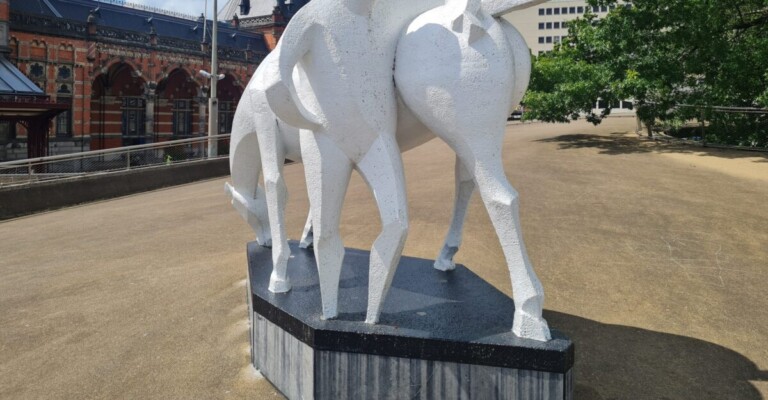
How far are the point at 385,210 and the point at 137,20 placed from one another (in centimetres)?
3964

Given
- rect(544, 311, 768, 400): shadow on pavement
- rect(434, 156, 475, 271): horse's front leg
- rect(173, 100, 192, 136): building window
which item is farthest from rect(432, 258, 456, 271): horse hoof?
rect(173, 100, 192, 136): building window

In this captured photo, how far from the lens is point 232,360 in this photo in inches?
207

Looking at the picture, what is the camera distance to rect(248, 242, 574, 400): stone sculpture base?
3680 mm

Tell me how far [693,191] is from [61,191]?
1518 centimetres

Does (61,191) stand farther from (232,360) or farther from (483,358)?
(483,358)

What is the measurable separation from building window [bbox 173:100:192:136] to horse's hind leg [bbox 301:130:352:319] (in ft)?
117

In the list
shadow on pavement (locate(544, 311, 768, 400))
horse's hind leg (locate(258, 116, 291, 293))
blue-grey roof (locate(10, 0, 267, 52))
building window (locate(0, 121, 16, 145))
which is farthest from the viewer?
blue-grey roof (locate(10, 0, 267, 52))

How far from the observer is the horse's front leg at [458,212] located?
5.36m

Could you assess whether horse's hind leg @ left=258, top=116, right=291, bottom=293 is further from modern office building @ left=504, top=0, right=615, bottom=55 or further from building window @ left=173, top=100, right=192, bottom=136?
modern office building @ left=504, top=0, right=615, bottom=55

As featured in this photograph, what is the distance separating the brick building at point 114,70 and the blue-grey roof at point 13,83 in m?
0.97

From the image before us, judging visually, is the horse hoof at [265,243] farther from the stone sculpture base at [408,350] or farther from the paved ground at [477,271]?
the stone sculpture base at [408,350]

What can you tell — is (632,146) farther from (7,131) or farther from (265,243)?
(7,131)

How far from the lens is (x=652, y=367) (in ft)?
16.8

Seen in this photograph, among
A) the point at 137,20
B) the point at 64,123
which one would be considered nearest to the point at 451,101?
the point at 64,123
